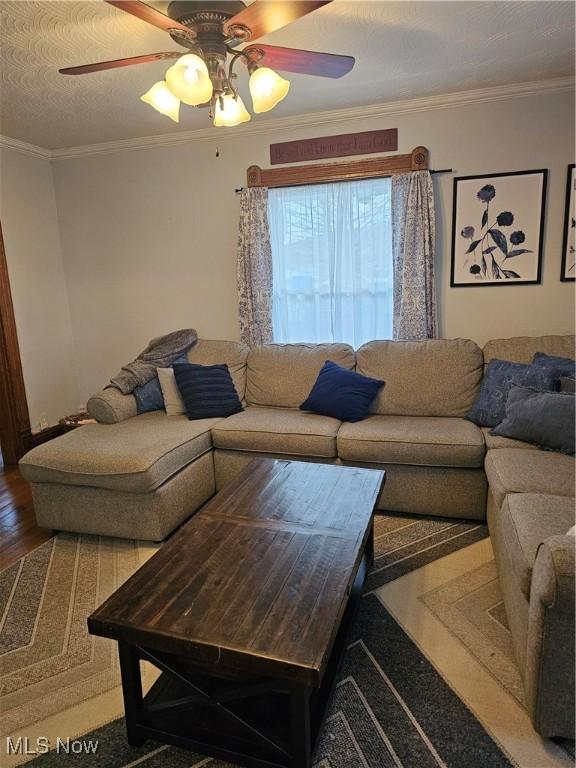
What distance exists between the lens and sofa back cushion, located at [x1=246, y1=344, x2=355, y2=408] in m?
3.35

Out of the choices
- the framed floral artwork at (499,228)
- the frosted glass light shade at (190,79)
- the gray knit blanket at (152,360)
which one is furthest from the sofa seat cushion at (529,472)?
the gray knit blanket at (152,360)

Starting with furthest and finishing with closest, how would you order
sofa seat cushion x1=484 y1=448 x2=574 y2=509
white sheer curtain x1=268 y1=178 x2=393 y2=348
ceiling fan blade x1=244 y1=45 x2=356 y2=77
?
white sheer curtain x1=268 y1=178 x2=393 y2=348 < sofa seat cushion x1=484 y1=448 x2=574 y2=509 < ceiling fan blade x1=244 y1=45 x2=356 y2=77

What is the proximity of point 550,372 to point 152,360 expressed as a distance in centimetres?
262

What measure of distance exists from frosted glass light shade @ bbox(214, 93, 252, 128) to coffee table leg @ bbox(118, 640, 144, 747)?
204 cm

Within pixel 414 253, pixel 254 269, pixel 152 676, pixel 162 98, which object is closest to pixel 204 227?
pixel 254 269

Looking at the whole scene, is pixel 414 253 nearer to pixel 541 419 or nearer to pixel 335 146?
pixel 335 146

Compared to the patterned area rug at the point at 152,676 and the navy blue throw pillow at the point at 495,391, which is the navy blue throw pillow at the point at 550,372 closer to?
the navy blue throw pillow at the point at 495,391

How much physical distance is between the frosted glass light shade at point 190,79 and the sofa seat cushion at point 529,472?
1.99m

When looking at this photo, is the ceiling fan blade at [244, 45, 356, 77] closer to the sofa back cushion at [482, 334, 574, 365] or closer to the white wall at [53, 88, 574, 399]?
the white wall at [53, 88, 574, 399]

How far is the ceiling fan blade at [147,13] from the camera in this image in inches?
58.2

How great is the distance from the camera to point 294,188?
11.9 feet

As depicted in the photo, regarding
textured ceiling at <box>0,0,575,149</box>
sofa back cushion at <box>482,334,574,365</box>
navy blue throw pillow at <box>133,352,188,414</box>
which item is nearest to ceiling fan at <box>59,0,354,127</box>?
textured ceiling at <box>0,0,575,149</box>

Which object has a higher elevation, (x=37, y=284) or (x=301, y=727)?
(x=37, y=284)

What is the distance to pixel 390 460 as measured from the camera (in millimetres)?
2648
